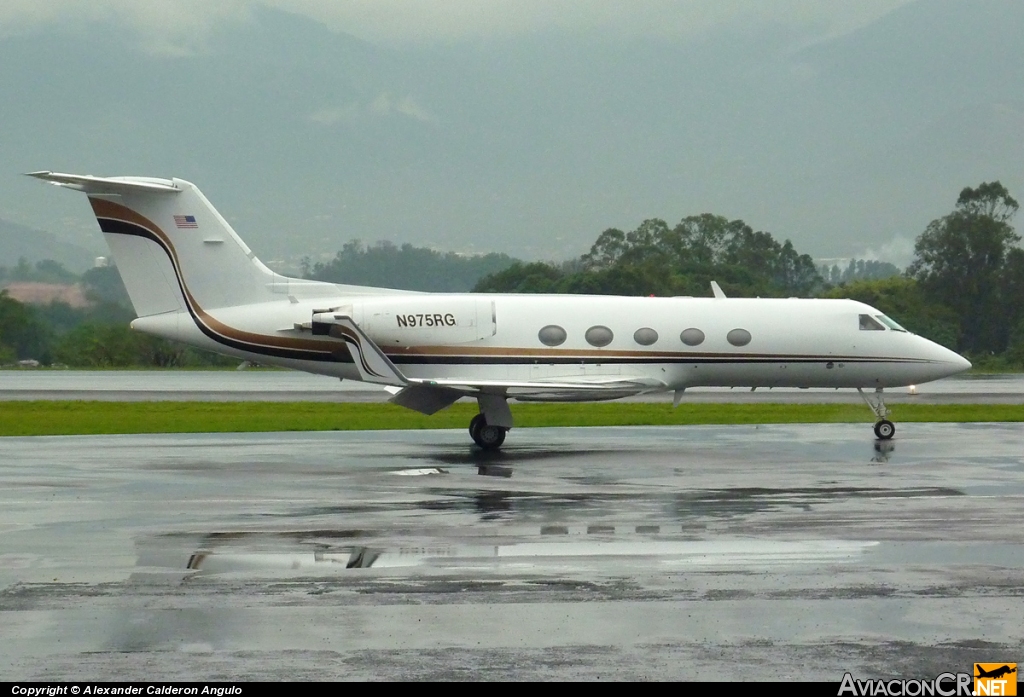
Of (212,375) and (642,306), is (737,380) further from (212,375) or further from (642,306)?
Answer: (212,375)

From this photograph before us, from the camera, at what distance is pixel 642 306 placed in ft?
78.3

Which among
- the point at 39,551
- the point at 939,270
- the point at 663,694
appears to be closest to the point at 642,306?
the point at 39,551

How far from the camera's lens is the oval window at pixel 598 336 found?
76.5 feet

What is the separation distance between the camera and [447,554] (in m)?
11.6

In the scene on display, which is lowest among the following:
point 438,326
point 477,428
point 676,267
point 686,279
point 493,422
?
point 477,428

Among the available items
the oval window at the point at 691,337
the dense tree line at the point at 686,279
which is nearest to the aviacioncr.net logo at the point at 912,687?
the oval window at the point at 691,337

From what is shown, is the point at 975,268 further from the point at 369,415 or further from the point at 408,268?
the point at 369,415

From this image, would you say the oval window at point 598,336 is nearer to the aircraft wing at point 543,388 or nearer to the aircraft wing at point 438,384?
the aircraft wing at point 438,384

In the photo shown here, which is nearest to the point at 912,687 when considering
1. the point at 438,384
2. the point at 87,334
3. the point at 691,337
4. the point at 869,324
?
the point at 438,384

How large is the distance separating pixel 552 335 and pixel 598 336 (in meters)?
0.86

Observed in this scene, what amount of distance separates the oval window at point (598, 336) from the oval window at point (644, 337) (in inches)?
19.9

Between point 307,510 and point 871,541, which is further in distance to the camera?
point 307,510

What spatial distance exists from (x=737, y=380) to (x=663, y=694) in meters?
17.5

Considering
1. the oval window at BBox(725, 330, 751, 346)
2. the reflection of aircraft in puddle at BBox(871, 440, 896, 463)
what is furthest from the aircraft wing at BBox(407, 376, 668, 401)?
the reflection of aircraft in puddle at BBox(871, 440, 896, 463)
